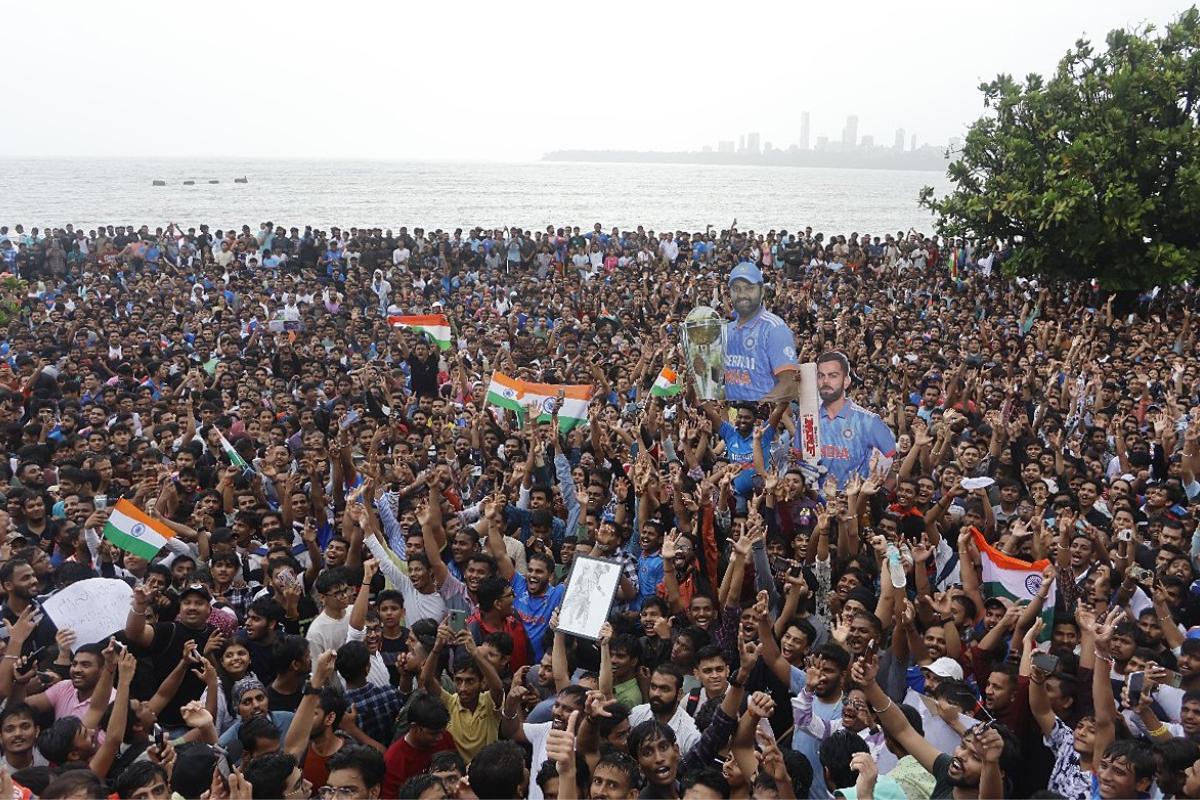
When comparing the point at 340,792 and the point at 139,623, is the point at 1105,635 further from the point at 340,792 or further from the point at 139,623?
the point at 139,623

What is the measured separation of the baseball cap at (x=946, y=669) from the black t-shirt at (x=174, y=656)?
12.1ft

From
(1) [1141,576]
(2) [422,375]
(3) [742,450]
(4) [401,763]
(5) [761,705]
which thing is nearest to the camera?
(5) [761,705]

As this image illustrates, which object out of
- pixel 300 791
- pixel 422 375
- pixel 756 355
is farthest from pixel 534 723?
pixel 422 375

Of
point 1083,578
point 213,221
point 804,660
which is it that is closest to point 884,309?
point 1083,578

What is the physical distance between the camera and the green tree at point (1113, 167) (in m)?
16.7

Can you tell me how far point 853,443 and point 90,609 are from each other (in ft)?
18.9

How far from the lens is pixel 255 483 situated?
26.2ft

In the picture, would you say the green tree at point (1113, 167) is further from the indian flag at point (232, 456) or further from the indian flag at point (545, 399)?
the indian flag at point (232, 456)

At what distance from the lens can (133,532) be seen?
6.35 m

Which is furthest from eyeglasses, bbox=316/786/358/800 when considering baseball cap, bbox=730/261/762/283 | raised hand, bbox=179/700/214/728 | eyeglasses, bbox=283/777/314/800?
baseball cap, bbox=730/261/762/283

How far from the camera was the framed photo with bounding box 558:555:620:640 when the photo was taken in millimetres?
5086

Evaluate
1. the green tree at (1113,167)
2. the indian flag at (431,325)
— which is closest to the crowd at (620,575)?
the indian flag at (431,325)

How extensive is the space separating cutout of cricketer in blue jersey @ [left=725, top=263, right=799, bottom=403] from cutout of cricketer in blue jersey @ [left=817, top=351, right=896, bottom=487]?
0.62 metres

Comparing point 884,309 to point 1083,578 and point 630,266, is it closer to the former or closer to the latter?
point 630,266
